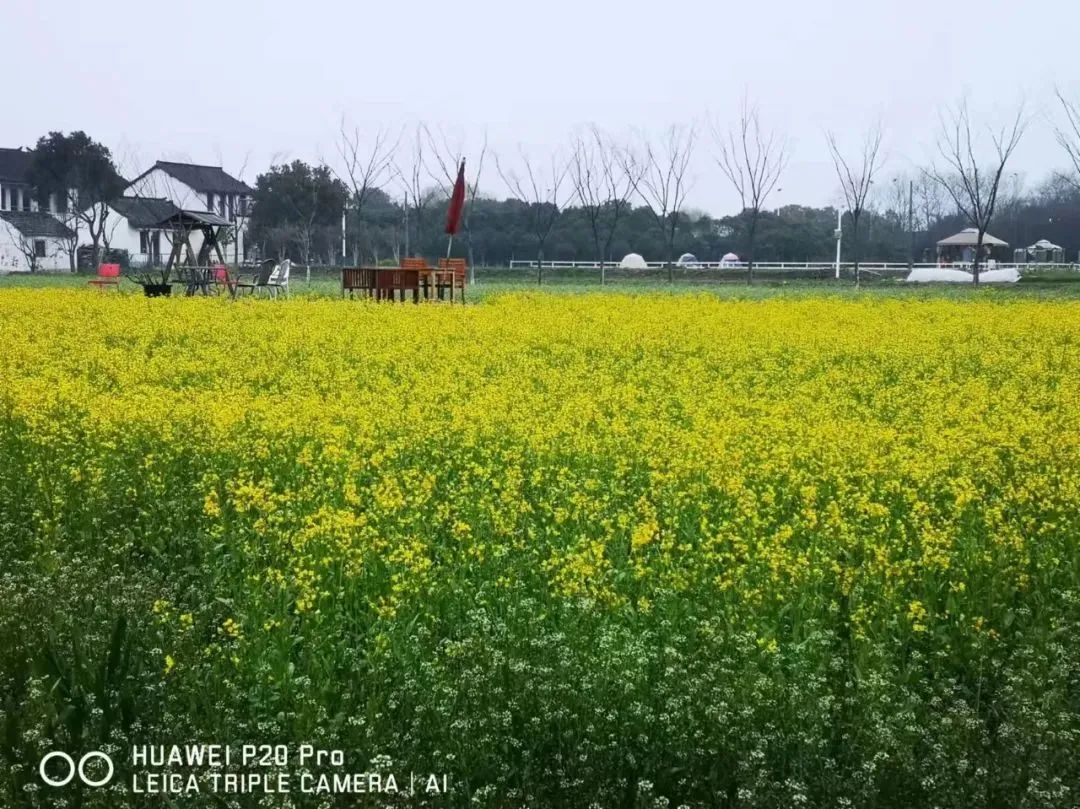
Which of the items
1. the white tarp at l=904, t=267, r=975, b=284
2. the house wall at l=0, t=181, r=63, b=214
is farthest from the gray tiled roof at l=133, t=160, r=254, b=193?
the white tarp at l=904, t=267, r=975, b=284

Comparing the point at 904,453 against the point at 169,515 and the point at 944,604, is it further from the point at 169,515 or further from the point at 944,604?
the point at 169,515

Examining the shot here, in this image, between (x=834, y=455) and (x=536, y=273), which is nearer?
(x=834, y=455)

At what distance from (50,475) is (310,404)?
2.28m

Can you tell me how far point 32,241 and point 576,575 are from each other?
5184 cm

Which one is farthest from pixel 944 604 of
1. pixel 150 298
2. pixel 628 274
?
pixel 628 274

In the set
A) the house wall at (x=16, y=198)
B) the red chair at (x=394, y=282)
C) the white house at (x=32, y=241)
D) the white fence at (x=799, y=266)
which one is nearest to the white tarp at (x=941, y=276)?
the white fence at (x=799, y=266)

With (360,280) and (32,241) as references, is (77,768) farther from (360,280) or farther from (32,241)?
(32,241)

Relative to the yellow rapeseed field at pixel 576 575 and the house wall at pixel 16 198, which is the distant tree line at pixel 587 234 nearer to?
the house wall at pixel 16 198

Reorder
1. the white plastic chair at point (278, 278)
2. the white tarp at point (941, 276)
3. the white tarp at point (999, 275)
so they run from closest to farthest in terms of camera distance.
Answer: the white plastic chair at point (278, 278), the white tarp at point (999, 275), the white tarp at point (941, 276)

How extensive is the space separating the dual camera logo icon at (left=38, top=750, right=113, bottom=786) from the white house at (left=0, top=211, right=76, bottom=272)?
4870 cm

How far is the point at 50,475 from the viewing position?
6.12 m

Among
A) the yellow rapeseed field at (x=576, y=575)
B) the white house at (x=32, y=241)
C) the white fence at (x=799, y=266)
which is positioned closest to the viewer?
the yellow rapeseed field at (x=576, y=575)

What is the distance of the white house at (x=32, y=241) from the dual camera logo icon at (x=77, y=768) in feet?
160

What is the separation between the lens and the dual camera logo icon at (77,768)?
3.12 metres
